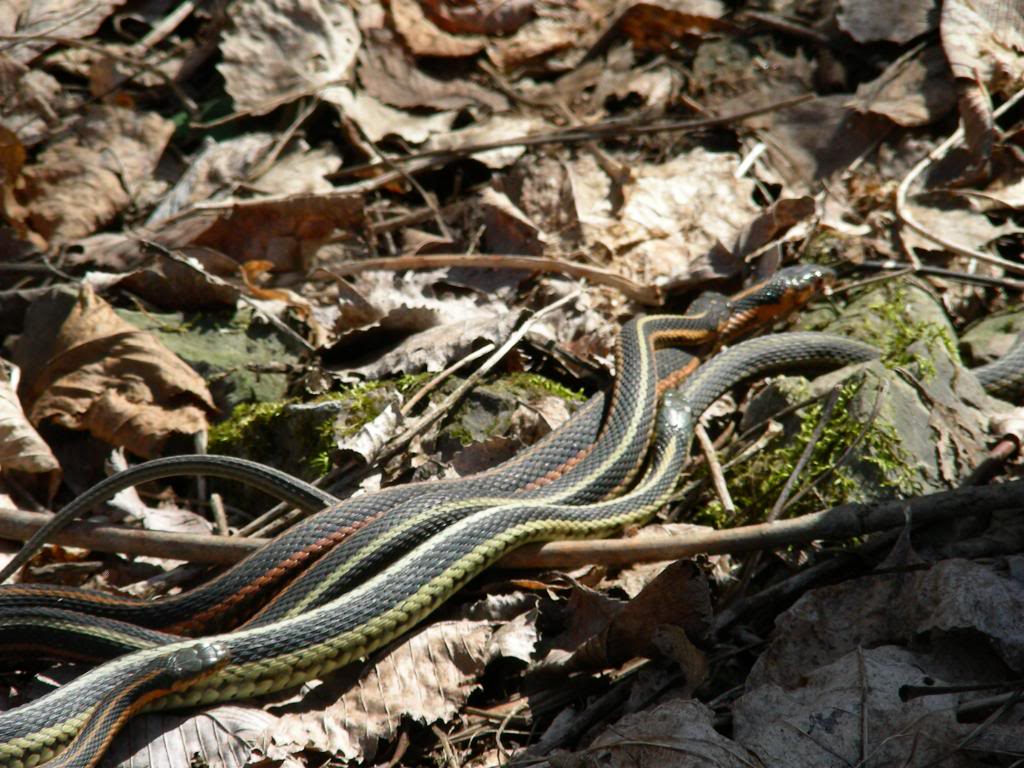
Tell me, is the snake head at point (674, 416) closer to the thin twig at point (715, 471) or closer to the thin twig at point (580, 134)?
the thin twig at point (715, 471)

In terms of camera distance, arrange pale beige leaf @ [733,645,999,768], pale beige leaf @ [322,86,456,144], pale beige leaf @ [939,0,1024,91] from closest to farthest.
→ pale beige leaf @ [733,645,999,768], pale beige leaf @ [939,0,1024,91], pale beige leaf @ [322,86,456,144]

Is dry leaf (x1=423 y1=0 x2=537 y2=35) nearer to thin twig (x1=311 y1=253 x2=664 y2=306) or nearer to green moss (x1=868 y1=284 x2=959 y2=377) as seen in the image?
thin twig (x1=311 y1=253 x2=664 y2=306)

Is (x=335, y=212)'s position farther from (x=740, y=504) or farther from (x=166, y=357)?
(x=740, y=504)

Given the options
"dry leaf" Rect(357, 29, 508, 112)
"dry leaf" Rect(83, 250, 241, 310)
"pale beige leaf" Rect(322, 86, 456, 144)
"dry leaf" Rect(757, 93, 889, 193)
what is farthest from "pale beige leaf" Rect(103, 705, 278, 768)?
"dry leaf" Rect(757, 93, 889, 193)

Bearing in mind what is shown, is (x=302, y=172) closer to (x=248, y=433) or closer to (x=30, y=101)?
(x=30, y=101)

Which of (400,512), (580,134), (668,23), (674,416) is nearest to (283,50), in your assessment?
(580,134)

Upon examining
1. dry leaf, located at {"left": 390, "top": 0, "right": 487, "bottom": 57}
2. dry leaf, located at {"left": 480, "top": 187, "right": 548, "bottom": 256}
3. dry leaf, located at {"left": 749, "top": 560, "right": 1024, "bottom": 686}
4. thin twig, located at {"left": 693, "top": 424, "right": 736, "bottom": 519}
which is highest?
dry leaf, located at {"left": 390, "top": 0, "right": 487, "bottom": 57}

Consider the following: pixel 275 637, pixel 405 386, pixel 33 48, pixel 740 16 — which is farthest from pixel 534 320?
pixel 33 48
